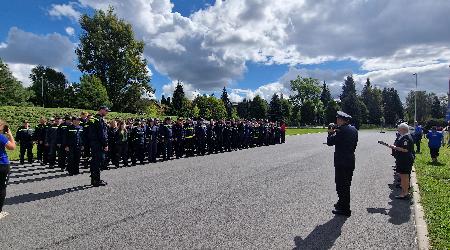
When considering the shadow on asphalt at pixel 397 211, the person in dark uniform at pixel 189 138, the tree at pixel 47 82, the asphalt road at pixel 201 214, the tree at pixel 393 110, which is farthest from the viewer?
the tree at pixel 393 110

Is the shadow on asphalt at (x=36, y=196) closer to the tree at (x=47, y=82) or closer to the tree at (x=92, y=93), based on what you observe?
the tree at (x=92, y=93)

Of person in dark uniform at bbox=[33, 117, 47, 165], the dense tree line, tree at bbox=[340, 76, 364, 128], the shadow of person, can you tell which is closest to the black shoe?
the shadow of person

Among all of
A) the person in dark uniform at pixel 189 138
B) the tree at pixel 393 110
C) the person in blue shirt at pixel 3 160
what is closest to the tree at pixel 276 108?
the tree at pixel 393 110

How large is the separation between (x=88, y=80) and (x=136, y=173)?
3788cm

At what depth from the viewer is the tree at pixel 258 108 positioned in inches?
4264

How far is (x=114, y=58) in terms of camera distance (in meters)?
51.2

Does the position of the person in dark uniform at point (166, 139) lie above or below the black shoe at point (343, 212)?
above

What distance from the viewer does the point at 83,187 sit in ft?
32.3

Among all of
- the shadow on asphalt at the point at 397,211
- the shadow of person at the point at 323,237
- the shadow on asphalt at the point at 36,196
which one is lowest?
the shadow on asphalt at the point at 397,211

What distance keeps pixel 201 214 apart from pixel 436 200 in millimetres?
5274

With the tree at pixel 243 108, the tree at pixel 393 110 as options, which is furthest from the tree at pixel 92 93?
the tree at pixel 393 110

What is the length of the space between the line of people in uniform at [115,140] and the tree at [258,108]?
83.2 metres

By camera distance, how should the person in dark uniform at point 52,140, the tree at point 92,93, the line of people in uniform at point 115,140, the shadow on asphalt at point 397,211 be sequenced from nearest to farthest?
the shadow on asphalt at point 397,211, the line of people in uniform at point 115,140, the person in dark uniform at point 52,140, the tree at point 92,93

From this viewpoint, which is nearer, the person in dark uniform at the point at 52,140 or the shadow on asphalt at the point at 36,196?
the shadow on asphalt at the point at 36,196
